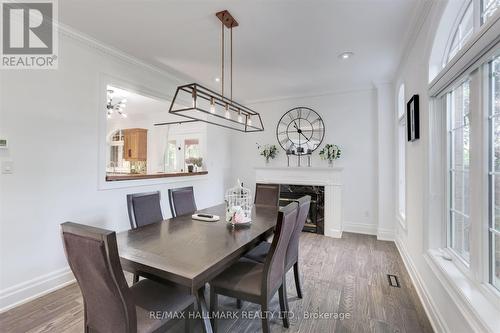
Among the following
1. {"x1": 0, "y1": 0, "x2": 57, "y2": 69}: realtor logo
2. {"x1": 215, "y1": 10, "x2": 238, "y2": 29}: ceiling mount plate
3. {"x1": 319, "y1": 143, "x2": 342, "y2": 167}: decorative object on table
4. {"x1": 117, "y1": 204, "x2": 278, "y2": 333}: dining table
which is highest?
{"x1": 215, "y1": 10, "x2": 238, "y2": 29}: ceiling mount plate

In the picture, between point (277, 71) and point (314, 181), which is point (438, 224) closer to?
point (314, 181)

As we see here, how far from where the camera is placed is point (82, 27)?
248 centimetres

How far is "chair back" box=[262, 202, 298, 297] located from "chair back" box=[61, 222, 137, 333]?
82 cm

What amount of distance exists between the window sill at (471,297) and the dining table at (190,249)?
1317 mm

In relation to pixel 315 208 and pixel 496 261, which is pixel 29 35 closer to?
pixel 496 261

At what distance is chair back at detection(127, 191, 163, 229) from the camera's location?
227 cm

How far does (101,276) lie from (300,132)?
432 centimetres

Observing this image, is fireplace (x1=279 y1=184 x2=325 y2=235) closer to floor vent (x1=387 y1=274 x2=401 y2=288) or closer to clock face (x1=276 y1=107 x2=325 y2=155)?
clock face (x1=276 y1=107 x2=325 y2=155)

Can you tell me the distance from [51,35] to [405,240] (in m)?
4.81

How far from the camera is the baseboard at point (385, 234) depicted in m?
4.01

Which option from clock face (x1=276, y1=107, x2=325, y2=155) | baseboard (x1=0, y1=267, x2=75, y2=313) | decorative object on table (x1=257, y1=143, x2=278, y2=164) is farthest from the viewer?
decorative object on table (x1=257, y1=143, x2=278, y2=164)

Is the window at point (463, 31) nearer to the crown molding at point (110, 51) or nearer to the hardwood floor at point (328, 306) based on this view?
the hardwood floor at point (328, 306)

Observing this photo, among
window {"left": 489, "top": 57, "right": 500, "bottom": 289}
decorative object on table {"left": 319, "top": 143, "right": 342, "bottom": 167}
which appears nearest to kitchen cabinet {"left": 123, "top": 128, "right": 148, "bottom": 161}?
decorative object on table {"left": 319, "top": 143, "right": 342, "bottom": 167}

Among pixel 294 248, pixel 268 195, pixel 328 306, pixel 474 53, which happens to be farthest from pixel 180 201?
pixel 474 53
